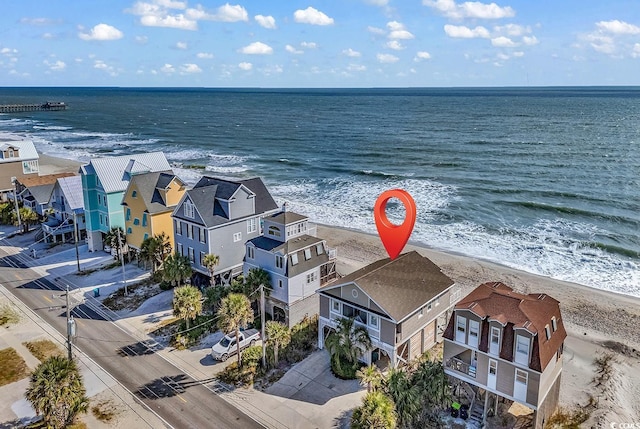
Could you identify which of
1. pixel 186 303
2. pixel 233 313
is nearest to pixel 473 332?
pixel 233 313

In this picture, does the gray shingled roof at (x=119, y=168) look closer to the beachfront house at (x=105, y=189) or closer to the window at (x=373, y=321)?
the beachfront house at (x=105, y=189)

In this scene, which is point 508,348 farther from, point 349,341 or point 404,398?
point 349,341

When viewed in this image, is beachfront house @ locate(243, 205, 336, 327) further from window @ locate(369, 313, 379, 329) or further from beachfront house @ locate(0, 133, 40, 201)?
beachfront house @ locate(0, 133, 40, 201)

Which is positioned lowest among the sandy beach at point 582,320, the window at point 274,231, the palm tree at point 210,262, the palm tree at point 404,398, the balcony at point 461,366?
the sandy beach at point 582,320

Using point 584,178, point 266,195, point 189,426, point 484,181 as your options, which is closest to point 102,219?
point 266,195

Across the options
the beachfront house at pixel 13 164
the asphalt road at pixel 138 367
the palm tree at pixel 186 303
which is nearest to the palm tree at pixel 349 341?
the asphalt road at pixel 138 367

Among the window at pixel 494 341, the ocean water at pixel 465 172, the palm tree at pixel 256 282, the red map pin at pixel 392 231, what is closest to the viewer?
the window at pixel 494 341

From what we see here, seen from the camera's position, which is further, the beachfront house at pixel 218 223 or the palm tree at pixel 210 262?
the beachfront house at pixel 218 223
